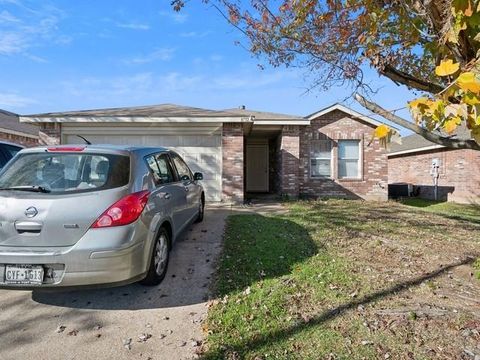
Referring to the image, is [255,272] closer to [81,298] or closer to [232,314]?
[232,314]

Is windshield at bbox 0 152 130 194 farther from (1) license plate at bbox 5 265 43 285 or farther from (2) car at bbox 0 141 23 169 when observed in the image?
(2) car at bbox 0 141 23 169

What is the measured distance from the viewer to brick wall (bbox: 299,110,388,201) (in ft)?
46.2

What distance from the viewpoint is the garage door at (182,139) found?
11.5 metres

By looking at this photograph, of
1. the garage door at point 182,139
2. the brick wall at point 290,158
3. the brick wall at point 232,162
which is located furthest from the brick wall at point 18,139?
the brick wall at point 290,158

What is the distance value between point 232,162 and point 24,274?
27.4ft

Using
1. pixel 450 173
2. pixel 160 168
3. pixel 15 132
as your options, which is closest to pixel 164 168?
pixel 160 168

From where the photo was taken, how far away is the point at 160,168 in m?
4.97

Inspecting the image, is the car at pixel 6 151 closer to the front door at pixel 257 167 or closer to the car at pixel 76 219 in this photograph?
the car at pixel 76 219

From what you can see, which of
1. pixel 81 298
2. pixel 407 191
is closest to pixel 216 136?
pixel 81 298

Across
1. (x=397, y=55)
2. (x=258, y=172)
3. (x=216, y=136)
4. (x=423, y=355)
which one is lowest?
(x=423, y=355)

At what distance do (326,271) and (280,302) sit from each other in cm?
121

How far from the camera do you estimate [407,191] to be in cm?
1858

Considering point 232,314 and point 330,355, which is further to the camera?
point 232,314

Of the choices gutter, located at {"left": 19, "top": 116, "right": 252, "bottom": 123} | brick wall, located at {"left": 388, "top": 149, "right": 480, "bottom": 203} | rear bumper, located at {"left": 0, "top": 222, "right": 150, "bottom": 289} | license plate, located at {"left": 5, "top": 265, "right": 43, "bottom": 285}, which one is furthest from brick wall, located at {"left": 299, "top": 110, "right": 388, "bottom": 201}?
license plate, located at {"left": 5, "top": 265, "right": 43, "bottom": 285}
